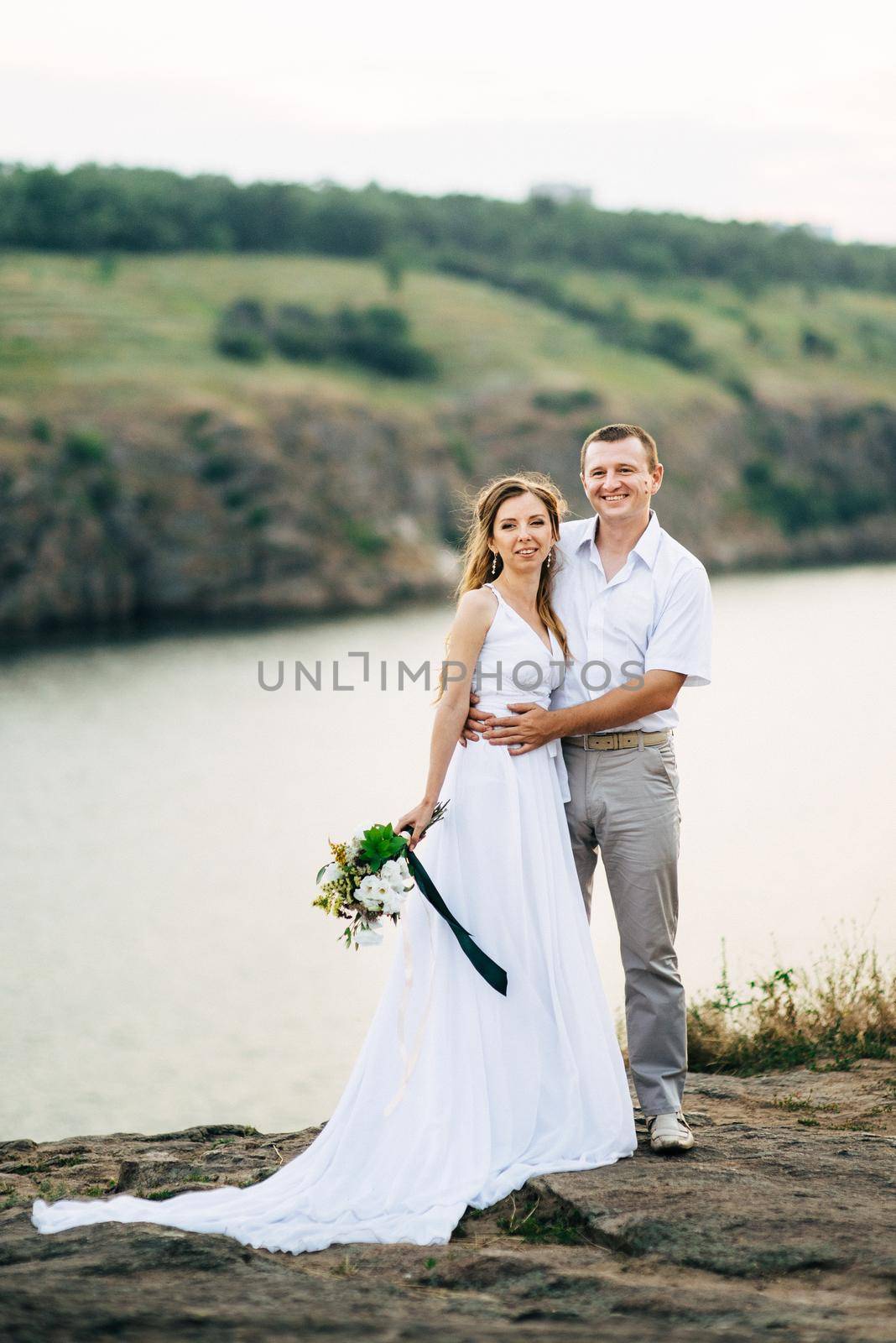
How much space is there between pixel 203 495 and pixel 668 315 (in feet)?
98.1

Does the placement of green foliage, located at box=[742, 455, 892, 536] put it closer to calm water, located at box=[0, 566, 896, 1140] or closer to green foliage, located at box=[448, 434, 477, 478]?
green foliage, located at box=[448, 434, 477, 478]

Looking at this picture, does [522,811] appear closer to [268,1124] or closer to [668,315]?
[268,1124]

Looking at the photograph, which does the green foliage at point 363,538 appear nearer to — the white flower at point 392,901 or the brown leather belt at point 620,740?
the brown leather belt at point 620,740

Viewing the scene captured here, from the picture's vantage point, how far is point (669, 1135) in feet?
14.1

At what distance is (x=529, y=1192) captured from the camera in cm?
396

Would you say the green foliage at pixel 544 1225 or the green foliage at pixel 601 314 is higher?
the green foliage at pixel 601 314

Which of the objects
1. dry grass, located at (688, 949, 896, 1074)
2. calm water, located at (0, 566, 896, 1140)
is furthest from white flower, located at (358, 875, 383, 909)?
dry grass, located at (688, 949, 896, 1074)

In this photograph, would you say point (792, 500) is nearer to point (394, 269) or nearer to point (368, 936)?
point (394, 269)

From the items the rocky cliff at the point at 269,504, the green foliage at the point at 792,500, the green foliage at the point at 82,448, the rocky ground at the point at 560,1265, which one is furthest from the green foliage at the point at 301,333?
the rocky ground at the point at 560,1265

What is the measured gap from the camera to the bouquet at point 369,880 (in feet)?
14.0

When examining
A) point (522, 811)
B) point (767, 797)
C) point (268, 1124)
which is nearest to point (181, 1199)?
point (522, 811)

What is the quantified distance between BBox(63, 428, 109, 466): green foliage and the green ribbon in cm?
3717

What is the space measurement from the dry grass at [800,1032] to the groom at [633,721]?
1.91 m

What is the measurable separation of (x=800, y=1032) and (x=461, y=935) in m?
2.89
